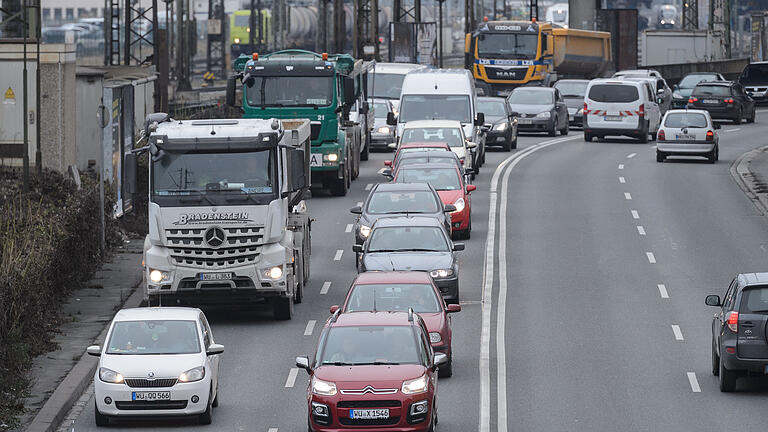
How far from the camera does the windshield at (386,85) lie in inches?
2208

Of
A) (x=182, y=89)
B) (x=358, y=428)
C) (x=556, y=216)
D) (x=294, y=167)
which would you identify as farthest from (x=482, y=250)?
(x=182, y=89)

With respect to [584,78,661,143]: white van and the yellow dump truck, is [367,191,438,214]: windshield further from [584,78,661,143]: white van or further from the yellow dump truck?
the yellow dump truck

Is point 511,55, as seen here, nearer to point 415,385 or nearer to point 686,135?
point 686,135

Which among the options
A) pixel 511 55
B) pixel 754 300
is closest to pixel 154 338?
pixel 754 300

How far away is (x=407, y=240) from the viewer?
27156mm

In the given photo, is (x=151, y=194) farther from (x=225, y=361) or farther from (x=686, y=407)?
(x=686, y=407)

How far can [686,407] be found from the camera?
64.7 feet

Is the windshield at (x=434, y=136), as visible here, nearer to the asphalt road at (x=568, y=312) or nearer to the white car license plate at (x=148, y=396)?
the asphalt road at (x=568, y=312)

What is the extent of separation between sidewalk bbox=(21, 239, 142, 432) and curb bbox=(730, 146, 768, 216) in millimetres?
16656

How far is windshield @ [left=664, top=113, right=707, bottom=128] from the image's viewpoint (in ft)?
154

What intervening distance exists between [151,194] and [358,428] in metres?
9.08

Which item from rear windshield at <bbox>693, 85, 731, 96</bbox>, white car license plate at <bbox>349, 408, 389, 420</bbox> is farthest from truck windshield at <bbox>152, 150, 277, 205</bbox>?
rear windshield at <bbox>693, 85, 731, 96</bbox>

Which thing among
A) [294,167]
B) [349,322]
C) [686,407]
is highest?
[294,167]

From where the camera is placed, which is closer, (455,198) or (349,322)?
(349,322)
